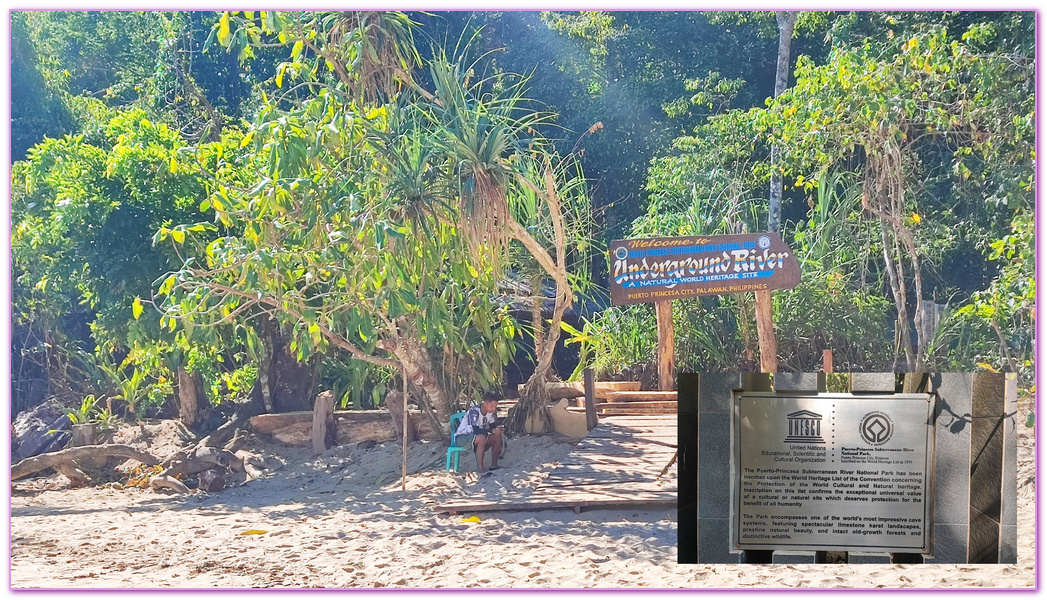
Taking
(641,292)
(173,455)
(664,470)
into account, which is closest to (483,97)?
(641,292)

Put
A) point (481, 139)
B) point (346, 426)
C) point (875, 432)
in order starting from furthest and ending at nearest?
point (346, 426) → point (481, 139) → point (875, 432)

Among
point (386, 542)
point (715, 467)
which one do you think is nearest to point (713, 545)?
point (715, 467)

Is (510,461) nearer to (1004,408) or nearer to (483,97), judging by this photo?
(483,97)

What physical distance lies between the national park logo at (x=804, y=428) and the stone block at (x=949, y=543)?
749mm

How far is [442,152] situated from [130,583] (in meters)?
2.73

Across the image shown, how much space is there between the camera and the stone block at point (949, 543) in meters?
5.34

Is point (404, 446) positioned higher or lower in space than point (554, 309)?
lower

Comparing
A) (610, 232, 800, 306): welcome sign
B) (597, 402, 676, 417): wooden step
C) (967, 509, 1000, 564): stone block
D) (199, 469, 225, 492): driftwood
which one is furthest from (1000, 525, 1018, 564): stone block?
(199, 469, 225, 492): driftwood

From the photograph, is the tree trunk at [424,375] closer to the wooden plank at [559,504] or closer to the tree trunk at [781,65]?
the wooden plank at [559,504]

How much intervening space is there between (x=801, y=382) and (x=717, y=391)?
427mm

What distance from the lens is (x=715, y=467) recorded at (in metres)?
5.38

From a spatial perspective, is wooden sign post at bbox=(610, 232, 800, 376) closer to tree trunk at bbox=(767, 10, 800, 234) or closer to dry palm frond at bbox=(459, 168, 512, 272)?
tree trunk at bbox=(767, 10, 800, 234)

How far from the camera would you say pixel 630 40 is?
5902 millimetres

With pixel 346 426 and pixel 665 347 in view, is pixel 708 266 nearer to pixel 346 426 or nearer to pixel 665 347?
pixel 665 347
